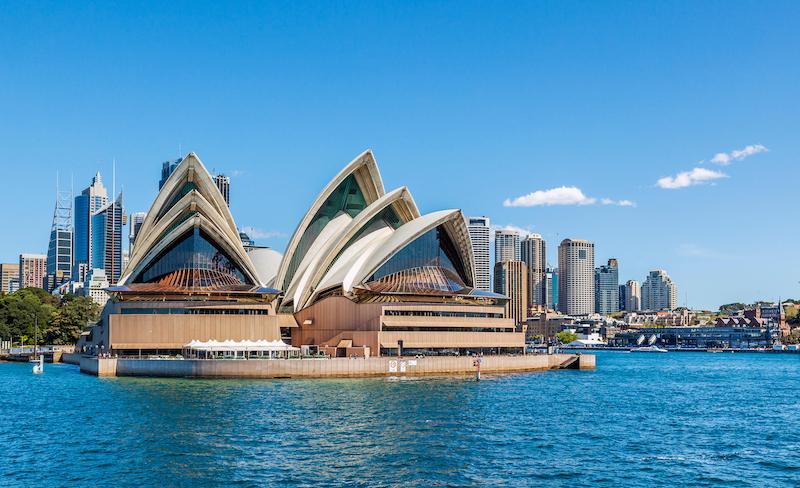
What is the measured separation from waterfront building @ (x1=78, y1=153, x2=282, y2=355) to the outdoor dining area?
224 centimetres

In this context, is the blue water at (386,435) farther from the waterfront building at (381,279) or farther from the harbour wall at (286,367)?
the waterfront building at (381,279)

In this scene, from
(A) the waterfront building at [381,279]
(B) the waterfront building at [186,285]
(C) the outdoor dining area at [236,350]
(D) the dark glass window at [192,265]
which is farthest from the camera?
(D) the dark glass window at [192,265]

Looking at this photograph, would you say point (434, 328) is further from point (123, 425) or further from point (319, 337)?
point (123, 425)

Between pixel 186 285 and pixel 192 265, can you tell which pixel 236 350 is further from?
pixel 192 265

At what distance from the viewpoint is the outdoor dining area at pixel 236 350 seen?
207 feet

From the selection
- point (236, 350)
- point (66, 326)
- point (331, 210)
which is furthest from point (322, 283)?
point (66, 326)

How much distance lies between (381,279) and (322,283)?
5.81m

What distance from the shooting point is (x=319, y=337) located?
7431 cm

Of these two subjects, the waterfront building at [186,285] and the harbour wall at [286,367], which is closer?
the harbour wall at [286,367]

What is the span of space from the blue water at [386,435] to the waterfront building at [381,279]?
1266 centimetres

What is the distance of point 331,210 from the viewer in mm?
82188

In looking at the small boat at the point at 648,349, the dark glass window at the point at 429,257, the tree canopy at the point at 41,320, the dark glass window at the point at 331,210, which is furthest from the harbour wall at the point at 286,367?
the small boat at the point at 648,349

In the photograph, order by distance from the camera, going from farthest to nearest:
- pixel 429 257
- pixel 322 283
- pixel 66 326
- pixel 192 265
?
pixel 66 326 → pixel 322 283 → pixel 429 257 → pixel 192 265

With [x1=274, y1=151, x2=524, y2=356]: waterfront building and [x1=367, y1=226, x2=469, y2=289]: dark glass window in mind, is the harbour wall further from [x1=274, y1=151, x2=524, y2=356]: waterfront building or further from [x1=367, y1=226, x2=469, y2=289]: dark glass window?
[x1=367, y1=226, x2=469, y2=289]: dark glass window
